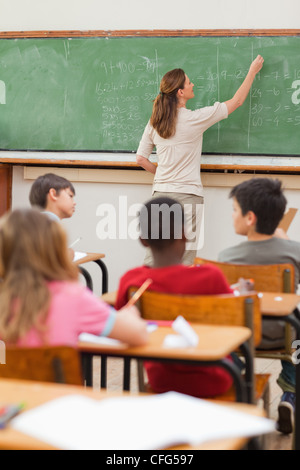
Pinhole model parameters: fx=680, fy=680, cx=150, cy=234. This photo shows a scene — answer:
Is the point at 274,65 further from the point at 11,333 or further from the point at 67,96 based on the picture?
the point at 11,333

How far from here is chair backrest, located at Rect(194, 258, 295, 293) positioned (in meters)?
2.85

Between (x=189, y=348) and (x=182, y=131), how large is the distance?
3.26m

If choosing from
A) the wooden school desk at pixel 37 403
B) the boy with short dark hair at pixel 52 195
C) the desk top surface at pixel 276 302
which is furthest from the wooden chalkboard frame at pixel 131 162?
the wooden school desk at pixel 37 403

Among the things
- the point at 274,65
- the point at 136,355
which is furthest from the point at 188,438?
the point at 274,65

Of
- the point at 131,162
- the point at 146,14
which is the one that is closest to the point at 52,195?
the point at 131,162

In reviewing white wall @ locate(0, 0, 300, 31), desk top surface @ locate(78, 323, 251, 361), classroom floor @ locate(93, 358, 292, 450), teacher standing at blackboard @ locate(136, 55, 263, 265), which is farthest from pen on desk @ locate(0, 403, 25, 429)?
white wall @ locate(0, 0, 300, 31)

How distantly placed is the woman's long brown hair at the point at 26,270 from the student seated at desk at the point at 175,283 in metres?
0.67

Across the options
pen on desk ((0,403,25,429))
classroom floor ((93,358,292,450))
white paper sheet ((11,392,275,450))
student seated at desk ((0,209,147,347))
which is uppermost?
student seated at desk ((0,209,147,347))

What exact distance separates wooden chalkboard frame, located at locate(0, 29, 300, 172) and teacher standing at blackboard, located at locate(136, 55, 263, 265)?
0.21 meters

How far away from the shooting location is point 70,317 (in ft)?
5.74

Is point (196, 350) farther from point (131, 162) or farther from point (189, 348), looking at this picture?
point (131, 162)

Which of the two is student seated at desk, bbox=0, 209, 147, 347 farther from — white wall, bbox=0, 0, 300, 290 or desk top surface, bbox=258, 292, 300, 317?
white wall, bbox=0, 0, 300, 290

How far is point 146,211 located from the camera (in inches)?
103

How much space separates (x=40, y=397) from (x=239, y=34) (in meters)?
4.11
